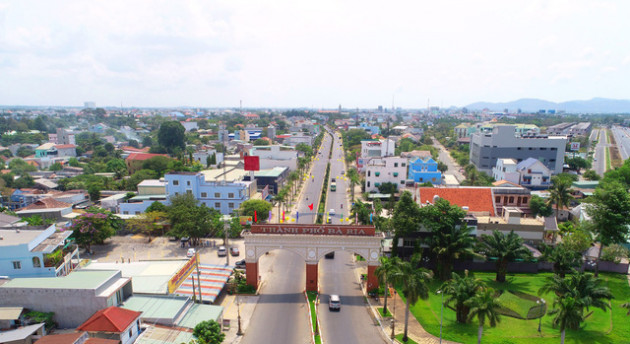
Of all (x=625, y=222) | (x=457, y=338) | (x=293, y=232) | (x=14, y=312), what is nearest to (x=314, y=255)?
(x=293, y=232)

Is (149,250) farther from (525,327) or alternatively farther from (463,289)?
(525,327)

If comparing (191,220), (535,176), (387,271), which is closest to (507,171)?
(535,176)

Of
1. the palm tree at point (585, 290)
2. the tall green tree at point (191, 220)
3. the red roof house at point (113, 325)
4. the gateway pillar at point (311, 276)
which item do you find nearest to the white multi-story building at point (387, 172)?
the tall green tree at point (191, 220)

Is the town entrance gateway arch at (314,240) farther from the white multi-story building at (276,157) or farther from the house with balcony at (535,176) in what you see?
the white multi-story building at (276,157)

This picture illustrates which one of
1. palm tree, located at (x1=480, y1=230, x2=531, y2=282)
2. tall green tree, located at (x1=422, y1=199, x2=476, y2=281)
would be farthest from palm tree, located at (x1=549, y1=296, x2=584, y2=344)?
palm tree, located at (x1=480, y1=230, x2=531, y2=282)

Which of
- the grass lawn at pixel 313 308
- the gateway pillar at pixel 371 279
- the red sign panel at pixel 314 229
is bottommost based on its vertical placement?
the grass lawn at pixel 313 308

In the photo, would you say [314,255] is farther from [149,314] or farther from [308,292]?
[149,314]
